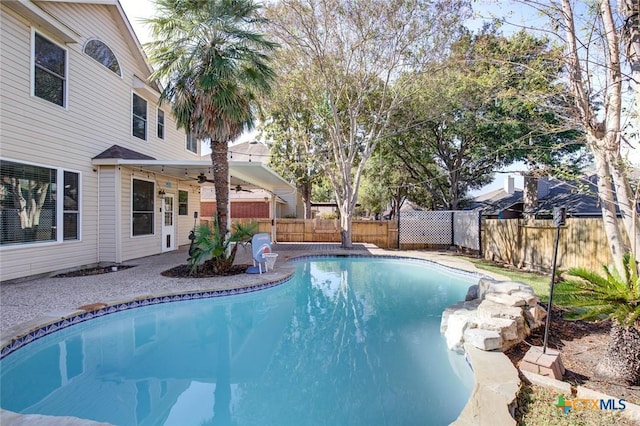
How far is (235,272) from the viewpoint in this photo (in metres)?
9.29

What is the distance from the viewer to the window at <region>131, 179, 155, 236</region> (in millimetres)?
10672

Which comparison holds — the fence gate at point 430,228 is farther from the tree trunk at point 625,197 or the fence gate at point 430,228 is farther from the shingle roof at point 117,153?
the shingle roof at point 117,153

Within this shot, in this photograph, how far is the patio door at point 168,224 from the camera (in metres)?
12.5

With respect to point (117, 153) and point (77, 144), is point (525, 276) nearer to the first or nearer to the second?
point (117, 153)

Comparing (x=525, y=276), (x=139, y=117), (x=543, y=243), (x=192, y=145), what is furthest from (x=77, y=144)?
(x=543, y=243)

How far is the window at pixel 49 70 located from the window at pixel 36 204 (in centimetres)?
174

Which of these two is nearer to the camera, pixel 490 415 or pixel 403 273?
pixel 490 415

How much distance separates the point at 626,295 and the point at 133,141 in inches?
485

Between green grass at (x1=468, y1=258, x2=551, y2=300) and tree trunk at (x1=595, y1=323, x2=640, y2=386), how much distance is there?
2.96 m

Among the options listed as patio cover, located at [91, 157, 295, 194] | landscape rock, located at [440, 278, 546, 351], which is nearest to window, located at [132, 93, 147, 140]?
patio cover, located at [91, 157, 295, 194]

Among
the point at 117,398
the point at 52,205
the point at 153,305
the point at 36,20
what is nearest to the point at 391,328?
the point at 117,398

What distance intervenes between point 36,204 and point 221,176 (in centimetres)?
406

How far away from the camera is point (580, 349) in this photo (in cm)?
423

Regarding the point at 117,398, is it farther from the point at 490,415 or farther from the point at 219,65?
the point at 219,65
